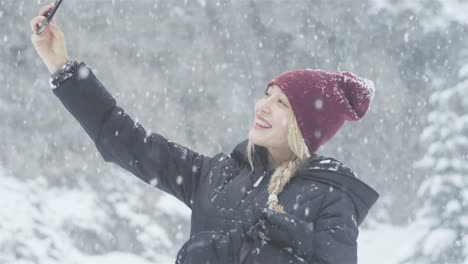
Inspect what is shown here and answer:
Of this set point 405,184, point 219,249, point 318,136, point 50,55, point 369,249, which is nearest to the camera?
point 219,249

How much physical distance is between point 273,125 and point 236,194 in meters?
0.35

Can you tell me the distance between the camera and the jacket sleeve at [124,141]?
2328 mm

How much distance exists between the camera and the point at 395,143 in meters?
15.2

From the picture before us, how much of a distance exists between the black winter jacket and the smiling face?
8 cm

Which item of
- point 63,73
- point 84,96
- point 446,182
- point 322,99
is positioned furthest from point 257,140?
point 446,182

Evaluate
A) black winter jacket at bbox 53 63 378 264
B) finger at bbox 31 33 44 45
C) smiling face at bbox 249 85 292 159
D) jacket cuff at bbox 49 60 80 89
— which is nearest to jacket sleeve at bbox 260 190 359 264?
black winter jacket at bbox 53 63 378 264

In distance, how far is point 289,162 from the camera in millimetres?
2439

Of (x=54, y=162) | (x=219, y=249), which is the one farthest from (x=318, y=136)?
(x=54, y=162)

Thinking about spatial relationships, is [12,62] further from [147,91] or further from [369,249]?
[369,249]

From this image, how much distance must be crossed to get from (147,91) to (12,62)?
126 inches

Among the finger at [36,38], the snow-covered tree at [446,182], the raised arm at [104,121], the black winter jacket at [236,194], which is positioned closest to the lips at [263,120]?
the black winter jacket at [236,194]

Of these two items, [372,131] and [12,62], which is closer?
[12,62]

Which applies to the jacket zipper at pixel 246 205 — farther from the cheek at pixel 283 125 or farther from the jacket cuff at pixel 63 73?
the jacket cuff at pixel 63 73

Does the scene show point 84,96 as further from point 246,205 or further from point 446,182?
point 446,182
